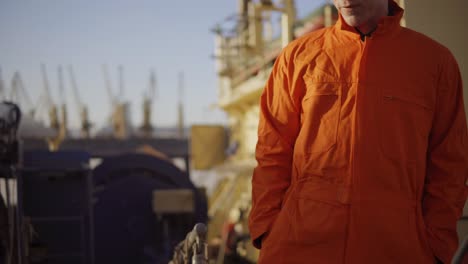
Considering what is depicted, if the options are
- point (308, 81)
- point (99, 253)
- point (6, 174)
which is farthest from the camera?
point (99, 253)

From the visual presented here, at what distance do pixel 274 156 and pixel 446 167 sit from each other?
0.71 m

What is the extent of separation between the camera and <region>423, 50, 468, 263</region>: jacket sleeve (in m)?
2.50

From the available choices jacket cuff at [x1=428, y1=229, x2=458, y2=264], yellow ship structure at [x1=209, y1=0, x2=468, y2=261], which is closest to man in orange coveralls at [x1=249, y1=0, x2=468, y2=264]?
jacket cuff at [x1=428, y1=229, x2=458, y2=264]

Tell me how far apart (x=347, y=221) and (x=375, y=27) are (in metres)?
0.85

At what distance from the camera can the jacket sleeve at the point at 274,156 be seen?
2668 mm

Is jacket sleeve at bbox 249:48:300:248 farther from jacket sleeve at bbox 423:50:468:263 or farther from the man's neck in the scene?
jacket sleeve at bbox 423:50:468:263

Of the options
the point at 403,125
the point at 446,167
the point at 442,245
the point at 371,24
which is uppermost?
the point at 371,24

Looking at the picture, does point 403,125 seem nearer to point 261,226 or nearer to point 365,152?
point 365,152

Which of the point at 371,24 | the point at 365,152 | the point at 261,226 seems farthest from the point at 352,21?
the point at 261,226

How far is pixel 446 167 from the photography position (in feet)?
8.30

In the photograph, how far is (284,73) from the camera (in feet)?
9.01

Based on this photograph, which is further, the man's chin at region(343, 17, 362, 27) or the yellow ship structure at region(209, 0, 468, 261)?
the yellow ship structure at region(209, 0, 468, 261)

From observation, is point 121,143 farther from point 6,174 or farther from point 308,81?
point 308,81

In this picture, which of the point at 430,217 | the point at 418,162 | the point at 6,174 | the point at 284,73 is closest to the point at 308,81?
the point at 284,73
